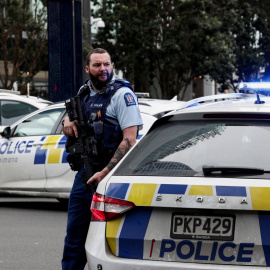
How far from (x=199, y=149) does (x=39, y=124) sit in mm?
6864

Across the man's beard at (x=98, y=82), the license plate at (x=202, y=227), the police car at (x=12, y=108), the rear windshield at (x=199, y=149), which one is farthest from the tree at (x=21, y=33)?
→ the license plate at (x=202, y=227)

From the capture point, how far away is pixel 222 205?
3674mm

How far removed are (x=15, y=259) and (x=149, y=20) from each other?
2720 cm

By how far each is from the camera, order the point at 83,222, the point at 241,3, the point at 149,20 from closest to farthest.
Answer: the point at 83,222 → the point at 149,20 → the point at 241,3

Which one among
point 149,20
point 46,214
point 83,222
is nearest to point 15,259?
point 83,222

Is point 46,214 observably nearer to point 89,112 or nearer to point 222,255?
point 89,112

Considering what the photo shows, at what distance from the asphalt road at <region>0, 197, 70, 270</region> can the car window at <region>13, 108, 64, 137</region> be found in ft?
3.55

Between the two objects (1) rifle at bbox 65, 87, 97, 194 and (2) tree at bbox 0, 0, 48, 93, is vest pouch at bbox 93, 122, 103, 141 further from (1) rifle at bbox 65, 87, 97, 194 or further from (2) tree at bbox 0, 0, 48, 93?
(2) tree at bbox 0, 0, 48, 93

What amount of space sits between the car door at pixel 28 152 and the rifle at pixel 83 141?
513 centimetres

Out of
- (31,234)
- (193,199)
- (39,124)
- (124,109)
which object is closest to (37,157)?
(39,124)

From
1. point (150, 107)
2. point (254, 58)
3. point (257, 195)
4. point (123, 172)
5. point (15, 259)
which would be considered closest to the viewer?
point (257, 195)

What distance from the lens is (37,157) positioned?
10492mm

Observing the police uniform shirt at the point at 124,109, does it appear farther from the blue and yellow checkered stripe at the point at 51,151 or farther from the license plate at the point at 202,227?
the blue and yellow checkered stripe at the point at 51,151

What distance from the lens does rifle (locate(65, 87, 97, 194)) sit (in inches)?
201
